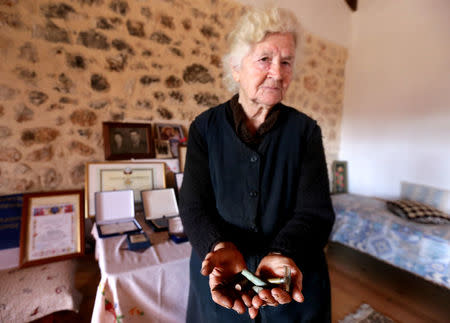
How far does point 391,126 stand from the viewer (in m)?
2.70

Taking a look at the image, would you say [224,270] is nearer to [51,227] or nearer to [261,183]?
[261,183]

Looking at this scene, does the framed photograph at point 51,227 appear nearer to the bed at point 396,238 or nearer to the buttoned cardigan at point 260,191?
the buttoned cardigan at point 260,191

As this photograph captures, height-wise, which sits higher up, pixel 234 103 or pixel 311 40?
pixel 311 40

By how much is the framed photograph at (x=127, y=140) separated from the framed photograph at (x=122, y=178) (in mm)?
84

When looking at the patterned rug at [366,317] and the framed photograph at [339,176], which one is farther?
the framed photograph at [339,176]

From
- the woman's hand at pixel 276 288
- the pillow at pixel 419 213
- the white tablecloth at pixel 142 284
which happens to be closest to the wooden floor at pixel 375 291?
the white tablecloth at pixel 142 284

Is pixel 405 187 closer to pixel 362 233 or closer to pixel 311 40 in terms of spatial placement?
pixel 362 233

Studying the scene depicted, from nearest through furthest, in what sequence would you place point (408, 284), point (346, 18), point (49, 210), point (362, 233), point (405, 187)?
point (49, 210) < point (408, 284) < point (362, 233) < point (405, 187) < point (346, 18)

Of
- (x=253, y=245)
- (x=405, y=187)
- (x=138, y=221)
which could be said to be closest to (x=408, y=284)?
(x=405, y=187)

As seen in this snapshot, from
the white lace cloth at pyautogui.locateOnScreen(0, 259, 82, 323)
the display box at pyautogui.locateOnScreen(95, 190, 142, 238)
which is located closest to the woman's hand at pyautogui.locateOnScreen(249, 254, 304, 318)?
the display box at pyautogui.locateOnScreen(95, 190, 142, 238)

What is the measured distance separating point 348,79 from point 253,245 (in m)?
3.07

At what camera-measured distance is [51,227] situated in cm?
131

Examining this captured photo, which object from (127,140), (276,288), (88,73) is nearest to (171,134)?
(127,140)

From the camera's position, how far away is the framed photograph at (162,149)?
1754 mm
